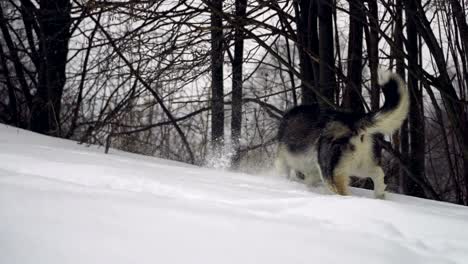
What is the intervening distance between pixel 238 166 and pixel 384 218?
5.96m

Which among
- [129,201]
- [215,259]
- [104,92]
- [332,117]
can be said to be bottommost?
[215,259]

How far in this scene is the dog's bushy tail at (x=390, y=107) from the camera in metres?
3.89

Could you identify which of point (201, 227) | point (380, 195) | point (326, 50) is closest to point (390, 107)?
point (380, 195)

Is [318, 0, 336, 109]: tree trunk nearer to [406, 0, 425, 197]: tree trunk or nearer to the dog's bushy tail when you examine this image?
[406, 0, 425, 197]: tree trunk

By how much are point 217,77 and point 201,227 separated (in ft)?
23.7

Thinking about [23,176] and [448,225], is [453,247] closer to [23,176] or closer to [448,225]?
[448,225]

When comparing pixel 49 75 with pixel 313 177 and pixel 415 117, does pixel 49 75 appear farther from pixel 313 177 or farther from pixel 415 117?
pixel 415 117

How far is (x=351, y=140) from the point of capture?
166 inches

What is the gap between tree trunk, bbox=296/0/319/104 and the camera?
29.3ft

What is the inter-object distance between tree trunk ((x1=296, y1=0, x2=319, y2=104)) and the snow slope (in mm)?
6376

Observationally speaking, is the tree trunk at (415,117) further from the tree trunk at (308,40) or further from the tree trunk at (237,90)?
the tree trunk at (237,90)

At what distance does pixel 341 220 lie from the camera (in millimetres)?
2475

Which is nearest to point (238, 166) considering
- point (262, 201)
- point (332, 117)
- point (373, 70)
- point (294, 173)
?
point (294, 173)

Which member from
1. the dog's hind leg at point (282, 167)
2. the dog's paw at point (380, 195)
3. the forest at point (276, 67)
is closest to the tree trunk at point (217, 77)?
the forest at point (276, 67)
